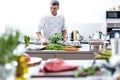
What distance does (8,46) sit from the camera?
4.29ft

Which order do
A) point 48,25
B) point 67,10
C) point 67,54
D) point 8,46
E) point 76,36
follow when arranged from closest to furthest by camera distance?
point 8,46
point 67,54
point 48,25
point 76,36
point 67,10

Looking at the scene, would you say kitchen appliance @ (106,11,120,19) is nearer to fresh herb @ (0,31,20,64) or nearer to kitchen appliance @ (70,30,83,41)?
kitchen appliance @ (70,30,83,41)

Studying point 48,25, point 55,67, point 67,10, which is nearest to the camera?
point 55,67

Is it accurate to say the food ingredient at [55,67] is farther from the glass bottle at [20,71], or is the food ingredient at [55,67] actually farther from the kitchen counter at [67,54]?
the kitchen counter at [67,54]

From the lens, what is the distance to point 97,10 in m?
6.14

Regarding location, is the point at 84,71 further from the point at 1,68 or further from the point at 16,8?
the point at 16,8

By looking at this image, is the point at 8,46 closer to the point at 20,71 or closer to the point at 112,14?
the point at 20,71

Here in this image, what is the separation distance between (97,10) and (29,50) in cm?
320

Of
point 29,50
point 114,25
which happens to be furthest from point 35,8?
point 29,50

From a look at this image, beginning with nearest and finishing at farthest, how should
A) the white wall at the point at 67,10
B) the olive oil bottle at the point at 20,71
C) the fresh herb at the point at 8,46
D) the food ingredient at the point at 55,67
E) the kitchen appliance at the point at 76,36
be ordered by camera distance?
the fresh herb at the point at 8,46 → the olive oil bottle at the point at 20,71 → the food ingredient at the point at 55,67 → the kitchen appliance at the point at 76,36 → the white wall at the point at 67,10

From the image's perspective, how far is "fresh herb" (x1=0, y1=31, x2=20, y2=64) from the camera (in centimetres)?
128

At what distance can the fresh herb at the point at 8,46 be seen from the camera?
1284mm

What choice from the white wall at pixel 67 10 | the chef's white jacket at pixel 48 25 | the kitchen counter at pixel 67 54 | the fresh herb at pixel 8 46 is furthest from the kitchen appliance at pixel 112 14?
the fresh herb at pixel 8 46

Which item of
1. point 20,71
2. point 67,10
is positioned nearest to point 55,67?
point 20,71
